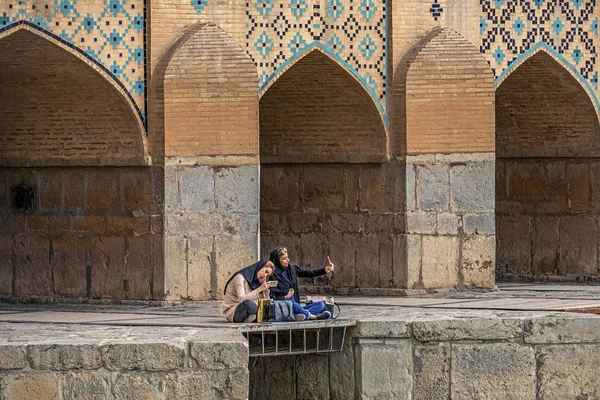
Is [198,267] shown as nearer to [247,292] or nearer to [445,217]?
[247,292]

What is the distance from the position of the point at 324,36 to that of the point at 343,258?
2.04m

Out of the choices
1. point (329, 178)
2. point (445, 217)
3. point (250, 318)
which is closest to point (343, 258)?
point (329, 178)

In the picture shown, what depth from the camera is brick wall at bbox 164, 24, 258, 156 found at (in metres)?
12.1

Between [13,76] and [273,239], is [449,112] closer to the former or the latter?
[273,239]

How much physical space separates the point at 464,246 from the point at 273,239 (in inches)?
76.0

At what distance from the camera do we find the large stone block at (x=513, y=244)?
14883mm

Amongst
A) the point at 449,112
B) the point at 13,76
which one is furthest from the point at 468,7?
the point at 13,76

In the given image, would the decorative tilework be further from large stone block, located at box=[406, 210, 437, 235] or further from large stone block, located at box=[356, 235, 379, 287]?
large stone block, located at box=[356, 235, 379, 287]

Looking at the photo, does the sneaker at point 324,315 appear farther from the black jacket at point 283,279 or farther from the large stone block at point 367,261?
the large stone block at point 367,261

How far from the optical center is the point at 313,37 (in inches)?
501

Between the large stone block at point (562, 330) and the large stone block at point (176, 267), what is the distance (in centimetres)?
291

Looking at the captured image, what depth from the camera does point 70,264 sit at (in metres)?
12.6

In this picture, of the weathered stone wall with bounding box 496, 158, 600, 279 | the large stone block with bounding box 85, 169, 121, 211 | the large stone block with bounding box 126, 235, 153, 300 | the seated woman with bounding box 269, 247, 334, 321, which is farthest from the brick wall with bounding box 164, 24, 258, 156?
the weathered stone wall with bounding box 496, 158, 600, 279

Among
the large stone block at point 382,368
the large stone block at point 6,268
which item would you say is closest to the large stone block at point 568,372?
the large stone block at point 382,368
